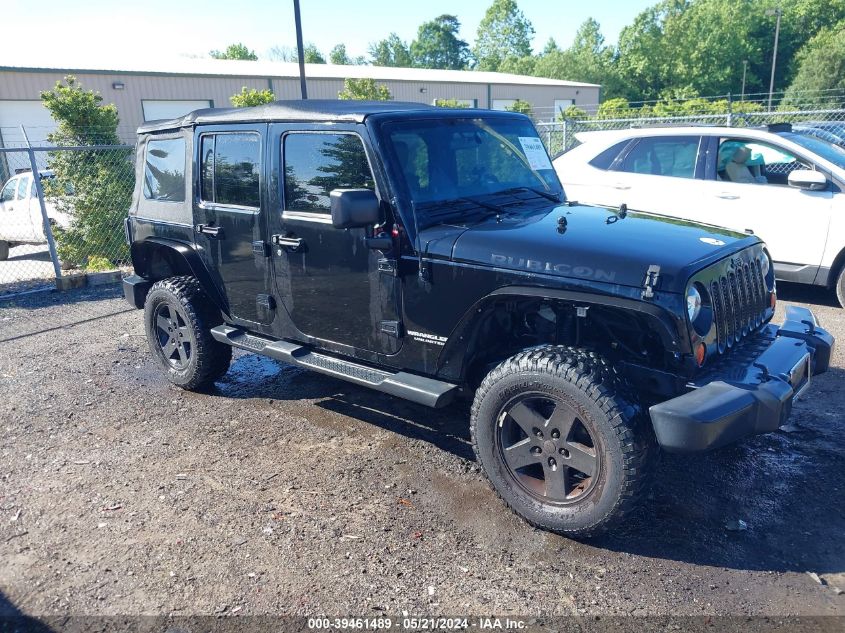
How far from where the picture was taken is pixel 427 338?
369cm

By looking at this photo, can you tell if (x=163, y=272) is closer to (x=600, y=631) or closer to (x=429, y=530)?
(x=429, y=530)

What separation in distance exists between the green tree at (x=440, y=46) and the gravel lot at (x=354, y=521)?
94.3m

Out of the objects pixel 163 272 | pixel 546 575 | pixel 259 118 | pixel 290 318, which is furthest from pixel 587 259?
pixel 163 272

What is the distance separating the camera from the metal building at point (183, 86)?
72.8 ft

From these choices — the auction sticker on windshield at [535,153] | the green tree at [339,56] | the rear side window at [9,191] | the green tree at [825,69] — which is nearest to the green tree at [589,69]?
the green tree at [825,69]

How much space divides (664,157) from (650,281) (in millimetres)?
5077

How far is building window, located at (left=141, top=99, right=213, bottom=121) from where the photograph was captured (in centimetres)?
2542

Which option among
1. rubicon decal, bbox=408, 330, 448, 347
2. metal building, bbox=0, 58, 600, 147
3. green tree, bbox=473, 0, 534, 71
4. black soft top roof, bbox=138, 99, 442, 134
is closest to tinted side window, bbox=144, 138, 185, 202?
black soft top roof, bbox=138, 99, 442, 134

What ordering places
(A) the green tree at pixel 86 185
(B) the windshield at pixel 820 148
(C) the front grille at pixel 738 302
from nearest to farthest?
(C) the front grille at pixel 738 302, (B) the windshield at pixel 820 148, (A) the green tree at pixel 86 185

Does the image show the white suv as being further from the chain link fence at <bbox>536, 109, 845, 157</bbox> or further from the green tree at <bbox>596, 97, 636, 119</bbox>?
the green tree at <bbox>596, 97, 636, 119</bbox>

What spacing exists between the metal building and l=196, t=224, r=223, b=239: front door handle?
17.1m

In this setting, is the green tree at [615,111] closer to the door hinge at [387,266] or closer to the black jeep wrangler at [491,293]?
the black jeep wrangler at [491,293]

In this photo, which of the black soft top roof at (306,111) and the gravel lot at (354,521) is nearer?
the gravel lot at (354,521)

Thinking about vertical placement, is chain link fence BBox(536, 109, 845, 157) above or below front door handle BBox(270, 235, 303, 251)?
above
